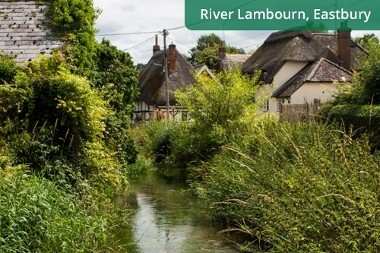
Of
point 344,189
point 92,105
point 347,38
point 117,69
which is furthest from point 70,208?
point 347,38

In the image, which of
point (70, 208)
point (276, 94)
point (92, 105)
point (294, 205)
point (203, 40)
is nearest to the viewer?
point (294, 205)

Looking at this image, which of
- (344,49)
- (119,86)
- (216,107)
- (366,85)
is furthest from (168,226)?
(344,49)

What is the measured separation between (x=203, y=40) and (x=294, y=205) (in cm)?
7183

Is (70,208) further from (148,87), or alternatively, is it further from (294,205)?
(148,87)

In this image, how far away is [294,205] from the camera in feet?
22.3

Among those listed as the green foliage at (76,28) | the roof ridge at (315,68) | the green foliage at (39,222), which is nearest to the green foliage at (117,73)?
the green foliage at (76,28)

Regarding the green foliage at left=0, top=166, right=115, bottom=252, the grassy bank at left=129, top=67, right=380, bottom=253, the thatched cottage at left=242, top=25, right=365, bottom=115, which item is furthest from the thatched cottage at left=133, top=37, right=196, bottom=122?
the green foliage at left=0, top=166, right=115, bottom=252

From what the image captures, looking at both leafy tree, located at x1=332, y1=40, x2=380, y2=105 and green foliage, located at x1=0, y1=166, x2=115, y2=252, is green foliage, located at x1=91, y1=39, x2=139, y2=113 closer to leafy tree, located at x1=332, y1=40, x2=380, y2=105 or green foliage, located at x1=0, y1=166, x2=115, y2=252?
leafy tree, located at x1=332, y1=40, x2=380, y2=105

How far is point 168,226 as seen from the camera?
479 inches

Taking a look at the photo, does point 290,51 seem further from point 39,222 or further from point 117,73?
point 39,222

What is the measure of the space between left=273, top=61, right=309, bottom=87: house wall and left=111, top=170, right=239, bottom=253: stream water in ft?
75.8

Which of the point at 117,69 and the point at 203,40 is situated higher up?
the point at 203,40

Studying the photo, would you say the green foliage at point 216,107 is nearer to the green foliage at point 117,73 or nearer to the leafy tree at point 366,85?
the green foliage at point 117,73

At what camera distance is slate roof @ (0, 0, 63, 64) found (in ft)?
49.1
